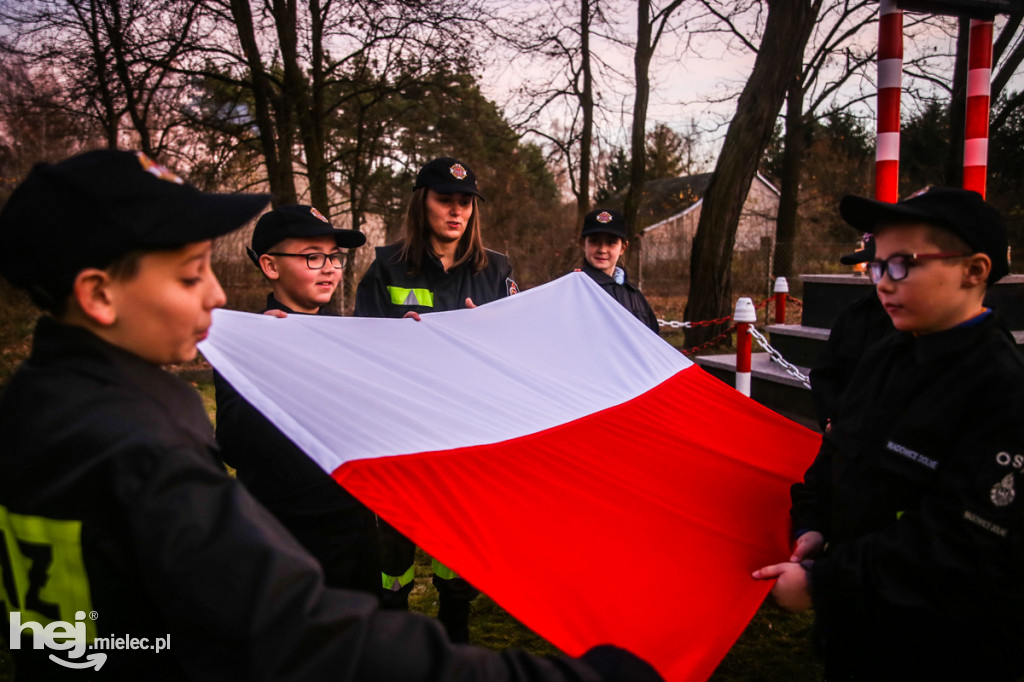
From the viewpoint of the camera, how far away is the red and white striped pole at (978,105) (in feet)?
17.9

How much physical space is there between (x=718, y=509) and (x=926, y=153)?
25.9 meters

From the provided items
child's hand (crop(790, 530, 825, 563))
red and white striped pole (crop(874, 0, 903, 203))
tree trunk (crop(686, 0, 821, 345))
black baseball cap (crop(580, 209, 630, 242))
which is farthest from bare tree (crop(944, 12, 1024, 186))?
child's hand (crop(790, 530, 825, 563))

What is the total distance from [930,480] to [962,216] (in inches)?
24.1

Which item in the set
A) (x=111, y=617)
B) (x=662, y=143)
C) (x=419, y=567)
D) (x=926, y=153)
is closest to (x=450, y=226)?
(x=419, y=567)

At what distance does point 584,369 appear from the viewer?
286 cm

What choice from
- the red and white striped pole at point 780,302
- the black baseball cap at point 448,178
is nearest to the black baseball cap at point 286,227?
the black baseball cap at point 448,178

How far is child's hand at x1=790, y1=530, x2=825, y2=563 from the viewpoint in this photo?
1830mm

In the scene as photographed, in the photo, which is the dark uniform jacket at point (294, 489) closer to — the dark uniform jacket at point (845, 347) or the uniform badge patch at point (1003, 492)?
the uniform badge patch at point (1003, 492)

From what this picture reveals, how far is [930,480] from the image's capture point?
1.51m

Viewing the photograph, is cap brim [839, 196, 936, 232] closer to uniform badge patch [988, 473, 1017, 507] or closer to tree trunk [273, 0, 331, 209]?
uniform badge patch [988, 473, 1017, 507]

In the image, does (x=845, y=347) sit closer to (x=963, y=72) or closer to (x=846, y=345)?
(x=846, y=345)

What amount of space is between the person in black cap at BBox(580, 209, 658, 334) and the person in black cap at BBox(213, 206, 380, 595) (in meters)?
2.24

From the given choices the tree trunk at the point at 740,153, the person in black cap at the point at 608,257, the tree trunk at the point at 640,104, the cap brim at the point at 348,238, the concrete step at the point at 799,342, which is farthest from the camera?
the tree trunk at the point at 640,104

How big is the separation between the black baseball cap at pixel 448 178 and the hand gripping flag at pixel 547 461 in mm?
641
